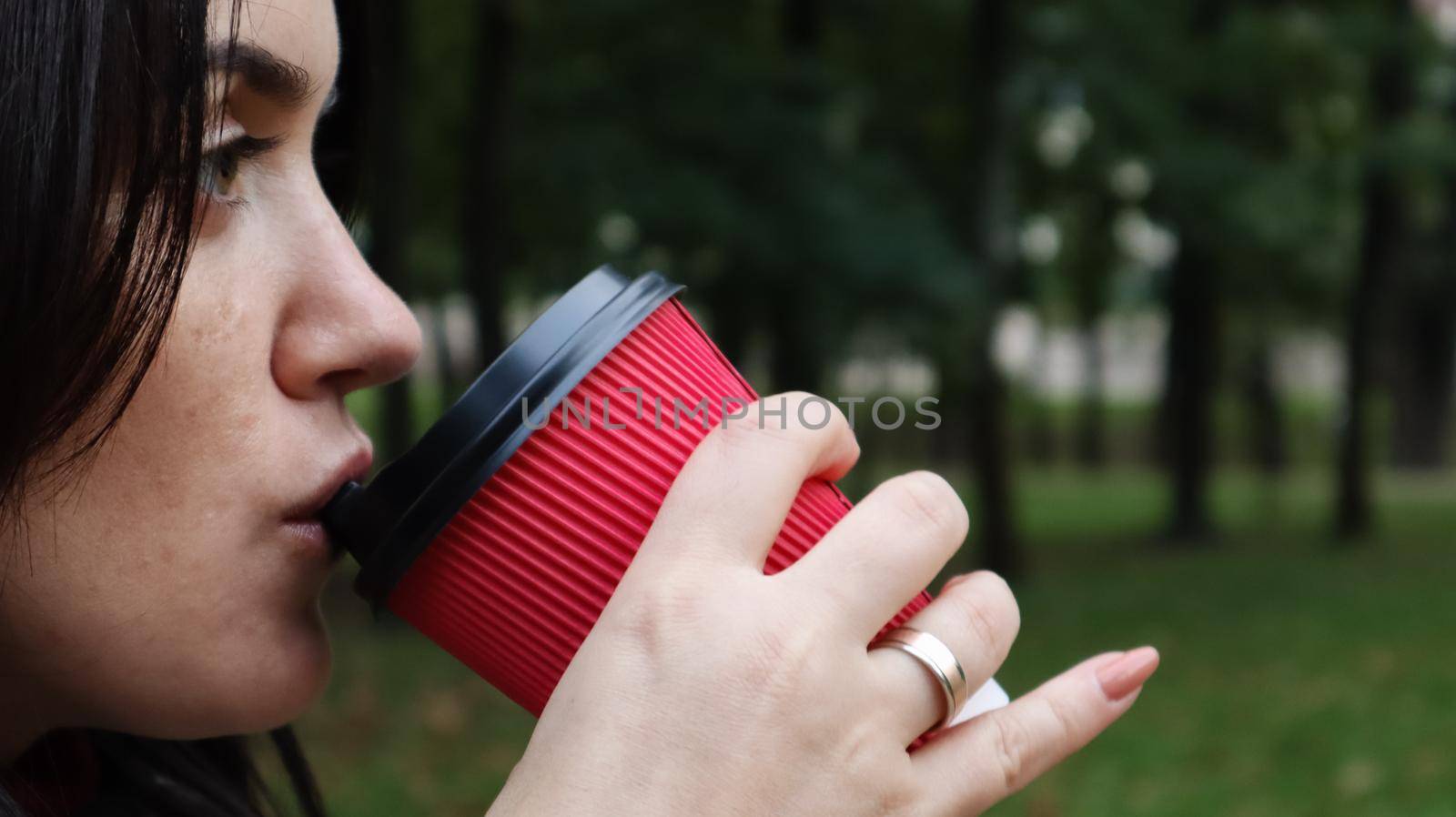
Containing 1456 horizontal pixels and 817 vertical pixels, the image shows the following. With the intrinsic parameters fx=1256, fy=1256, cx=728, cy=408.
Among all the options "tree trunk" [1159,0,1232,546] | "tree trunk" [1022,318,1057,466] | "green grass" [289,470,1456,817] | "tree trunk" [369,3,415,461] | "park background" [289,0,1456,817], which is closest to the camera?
"green grass" [289,470,1456,817]

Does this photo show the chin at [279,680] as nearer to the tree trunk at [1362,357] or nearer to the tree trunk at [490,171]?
the tree trunk at [490,171]

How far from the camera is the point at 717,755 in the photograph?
985mm

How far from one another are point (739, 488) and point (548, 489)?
17cm

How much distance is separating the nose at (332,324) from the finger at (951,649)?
0.53m

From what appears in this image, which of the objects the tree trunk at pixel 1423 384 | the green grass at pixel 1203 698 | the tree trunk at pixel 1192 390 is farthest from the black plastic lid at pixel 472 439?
the tree trunk at pixel 1423 384

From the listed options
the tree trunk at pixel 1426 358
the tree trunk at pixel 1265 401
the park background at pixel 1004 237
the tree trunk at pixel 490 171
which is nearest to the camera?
the park background at pixel 1004 237

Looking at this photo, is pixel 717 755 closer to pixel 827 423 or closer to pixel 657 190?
pixel 827 423

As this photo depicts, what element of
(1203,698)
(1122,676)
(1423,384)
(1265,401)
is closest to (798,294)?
(1203,698)

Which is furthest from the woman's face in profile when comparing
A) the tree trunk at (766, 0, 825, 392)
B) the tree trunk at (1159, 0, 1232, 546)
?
the tree trunk at (1159, 0, 1232, 546)

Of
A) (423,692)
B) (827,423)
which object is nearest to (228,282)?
(827,423)

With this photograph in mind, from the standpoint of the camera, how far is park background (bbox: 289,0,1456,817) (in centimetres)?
623

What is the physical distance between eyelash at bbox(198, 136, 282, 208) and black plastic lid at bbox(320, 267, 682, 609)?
10.9 inches

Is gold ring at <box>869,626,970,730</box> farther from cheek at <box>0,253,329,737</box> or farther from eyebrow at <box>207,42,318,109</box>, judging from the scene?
eyebrow at <box>207,42,318,109</box>

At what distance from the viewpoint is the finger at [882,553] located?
1.06 metres
